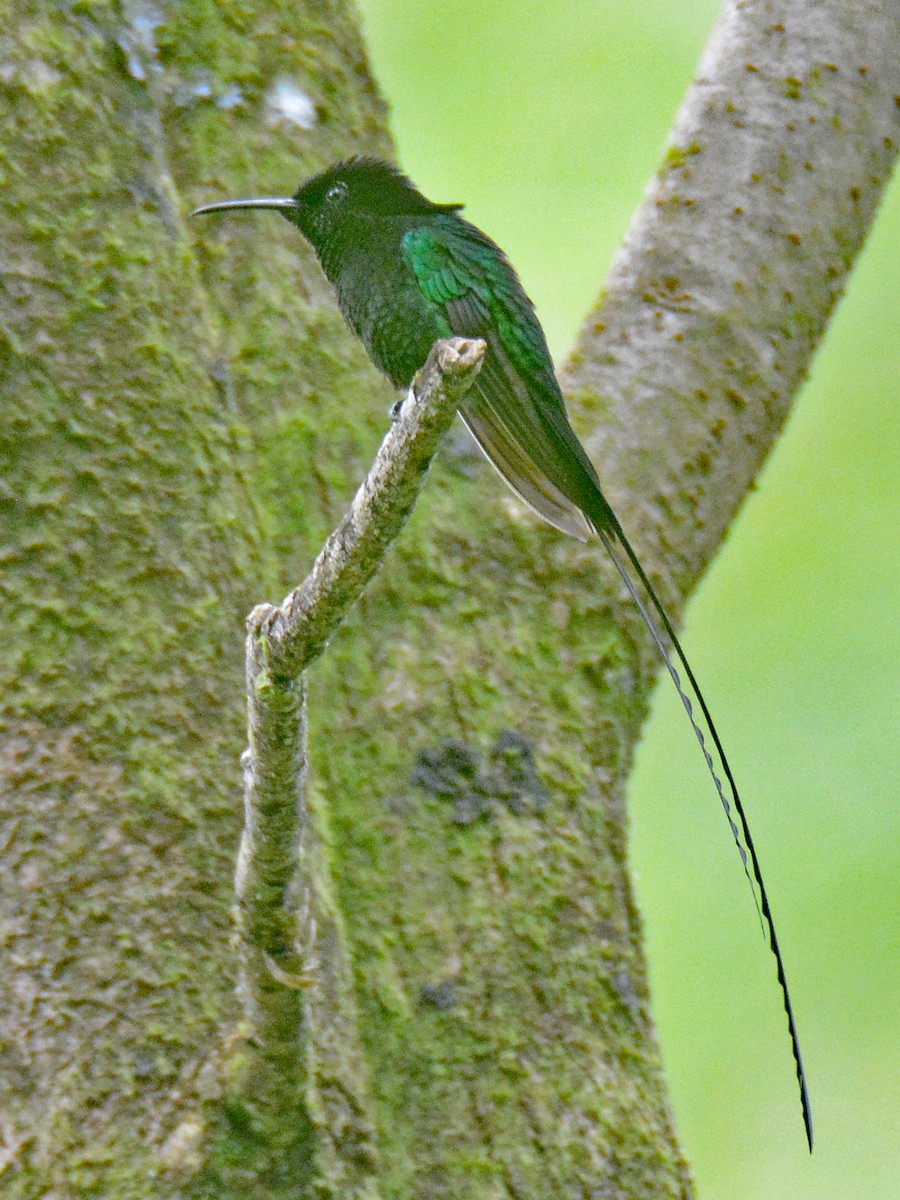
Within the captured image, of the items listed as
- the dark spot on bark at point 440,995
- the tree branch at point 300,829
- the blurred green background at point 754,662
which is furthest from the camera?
the blurred green background at point 754,662

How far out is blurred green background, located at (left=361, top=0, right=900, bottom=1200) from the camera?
22.0 feet

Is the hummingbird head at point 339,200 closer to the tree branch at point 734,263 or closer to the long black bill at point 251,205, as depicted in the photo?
the long black bill at point 251,205

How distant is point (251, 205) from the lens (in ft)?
9.80

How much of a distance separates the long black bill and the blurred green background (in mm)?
4108

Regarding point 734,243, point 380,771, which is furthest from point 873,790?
point 380,771

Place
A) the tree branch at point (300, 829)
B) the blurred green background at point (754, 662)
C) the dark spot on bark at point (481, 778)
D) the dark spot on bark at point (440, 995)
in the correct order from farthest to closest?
the blurred green background at point (754, 662)
the dark spot on bark at point (481, 778)
the dark spot on bark at point (440, 995)
the tree branch at point (300, 829)

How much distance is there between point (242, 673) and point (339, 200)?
3.69 ft

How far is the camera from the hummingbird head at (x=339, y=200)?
3.03 metres

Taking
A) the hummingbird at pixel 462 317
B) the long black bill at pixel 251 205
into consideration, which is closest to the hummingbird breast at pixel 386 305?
the hummingbird at pixel 462 317

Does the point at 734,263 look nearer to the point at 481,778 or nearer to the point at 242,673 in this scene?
the point at 481,778

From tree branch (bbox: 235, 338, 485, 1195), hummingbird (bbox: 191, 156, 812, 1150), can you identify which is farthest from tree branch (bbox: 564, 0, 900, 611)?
tree branch (bbox: 235, 338, 485, 1195)

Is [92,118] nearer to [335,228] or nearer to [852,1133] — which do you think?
[335,228]

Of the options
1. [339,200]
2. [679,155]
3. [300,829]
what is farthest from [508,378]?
[300,829]

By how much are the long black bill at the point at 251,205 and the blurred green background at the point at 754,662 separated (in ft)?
13.5
